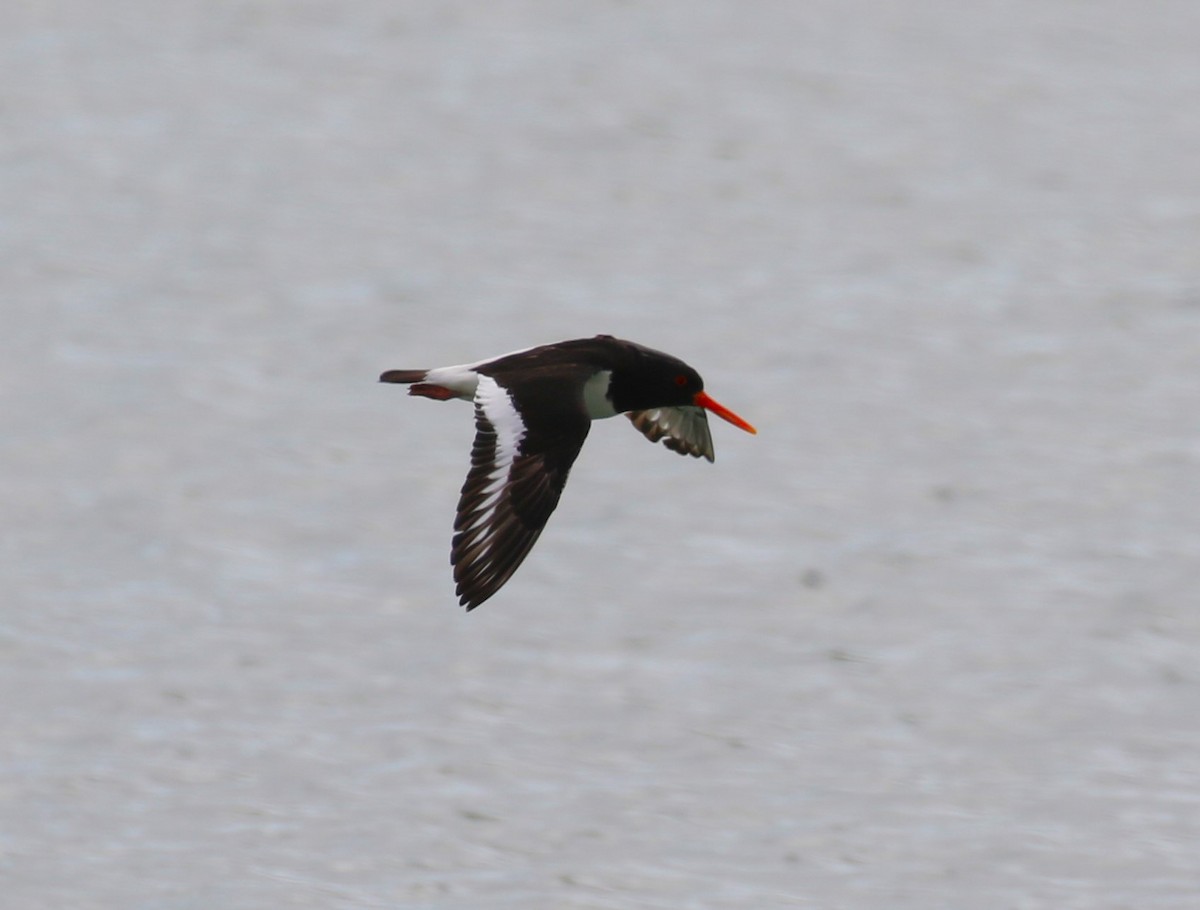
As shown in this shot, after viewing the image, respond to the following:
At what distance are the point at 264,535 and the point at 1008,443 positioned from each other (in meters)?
7.07

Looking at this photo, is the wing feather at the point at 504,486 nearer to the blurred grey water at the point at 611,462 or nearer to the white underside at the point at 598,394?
the white underside at the point at 598,394

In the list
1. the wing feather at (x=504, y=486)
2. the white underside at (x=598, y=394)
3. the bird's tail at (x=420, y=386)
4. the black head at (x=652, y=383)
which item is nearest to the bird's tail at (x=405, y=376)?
the bird's tail at (x=420, y=386)

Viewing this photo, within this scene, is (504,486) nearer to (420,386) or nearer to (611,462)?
(420,386)

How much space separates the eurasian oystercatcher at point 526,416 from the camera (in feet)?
27.3

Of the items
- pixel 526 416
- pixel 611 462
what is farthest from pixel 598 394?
pixel 611 462

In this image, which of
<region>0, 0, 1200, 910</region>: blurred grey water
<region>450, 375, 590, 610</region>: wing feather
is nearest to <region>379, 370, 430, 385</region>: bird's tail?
<region>450, 375, 590, 610</region>: wing feather

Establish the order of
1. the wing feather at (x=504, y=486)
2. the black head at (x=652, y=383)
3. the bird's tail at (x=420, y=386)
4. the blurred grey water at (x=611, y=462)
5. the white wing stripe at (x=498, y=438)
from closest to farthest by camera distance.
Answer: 1. the wing feather at (x=504, y=486)
2. the white wing stripe at (x=498, y=438)
3. the bird's tail at (x=420, y=386)
4. the black head at (x=652, y=383)
5. the blurred grey water at (x=611, y=462)

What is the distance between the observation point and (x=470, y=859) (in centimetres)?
1414

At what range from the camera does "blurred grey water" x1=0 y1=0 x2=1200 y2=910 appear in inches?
579

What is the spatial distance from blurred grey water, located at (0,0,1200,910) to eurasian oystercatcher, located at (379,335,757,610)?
17.3 ft

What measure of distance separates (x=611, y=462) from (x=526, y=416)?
37.9 feet

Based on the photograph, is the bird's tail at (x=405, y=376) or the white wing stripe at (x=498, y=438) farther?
the bird's tail at (x=405, y=376)

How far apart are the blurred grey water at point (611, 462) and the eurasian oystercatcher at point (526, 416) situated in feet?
17.3

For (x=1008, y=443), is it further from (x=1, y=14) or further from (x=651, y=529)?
(x=1, y=14)
